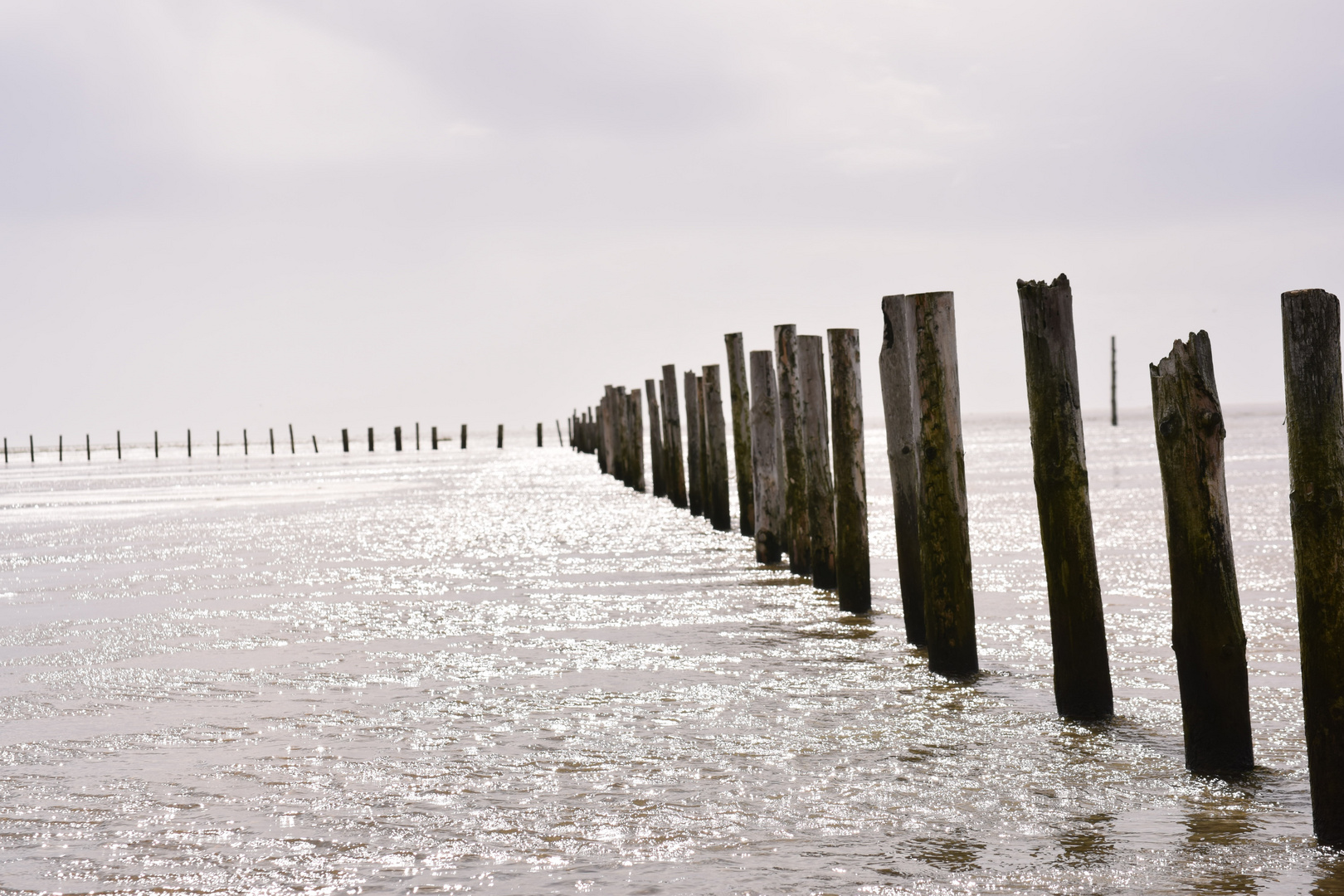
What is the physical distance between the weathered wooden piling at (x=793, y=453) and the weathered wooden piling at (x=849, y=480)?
1.09 metres

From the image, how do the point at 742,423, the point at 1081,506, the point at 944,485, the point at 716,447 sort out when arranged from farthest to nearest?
the point at 716,447 → the point at 742,423 → the point at 944,485 → the point at 1081,506

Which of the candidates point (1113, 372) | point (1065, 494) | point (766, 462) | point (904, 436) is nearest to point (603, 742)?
point (1065, 494)

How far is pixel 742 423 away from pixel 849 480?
4269 mm

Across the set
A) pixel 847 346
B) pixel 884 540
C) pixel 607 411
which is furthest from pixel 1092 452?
pixel 847 346

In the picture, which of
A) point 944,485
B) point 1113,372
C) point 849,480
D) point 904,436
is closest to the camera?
point 944,485

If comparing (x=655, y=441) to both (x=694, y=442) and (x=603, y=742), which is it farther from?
(x=603, y=742)

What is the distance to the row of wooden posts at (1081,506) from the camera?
3.30 metres

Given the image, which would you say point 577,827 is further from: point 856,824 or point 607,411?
point 607,411

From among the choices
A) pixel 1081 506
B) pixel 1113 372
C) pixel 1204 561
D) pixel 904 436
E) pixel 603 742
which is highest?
pixel 1113 372

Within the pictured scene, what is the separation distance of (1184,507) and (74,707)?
4.50m

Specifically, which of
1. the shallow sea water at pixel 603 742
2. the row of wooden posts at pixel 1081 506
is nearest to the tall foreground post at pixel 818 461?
the row of wooden posts at pixel 1081 506

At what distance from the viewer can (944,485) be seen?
5.50 m

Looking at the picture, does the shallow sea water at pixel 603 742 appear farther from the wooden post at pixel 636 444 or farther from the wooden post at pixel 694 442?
the wooden post at pixel 636 444

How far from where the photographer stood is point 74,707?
202 inches
